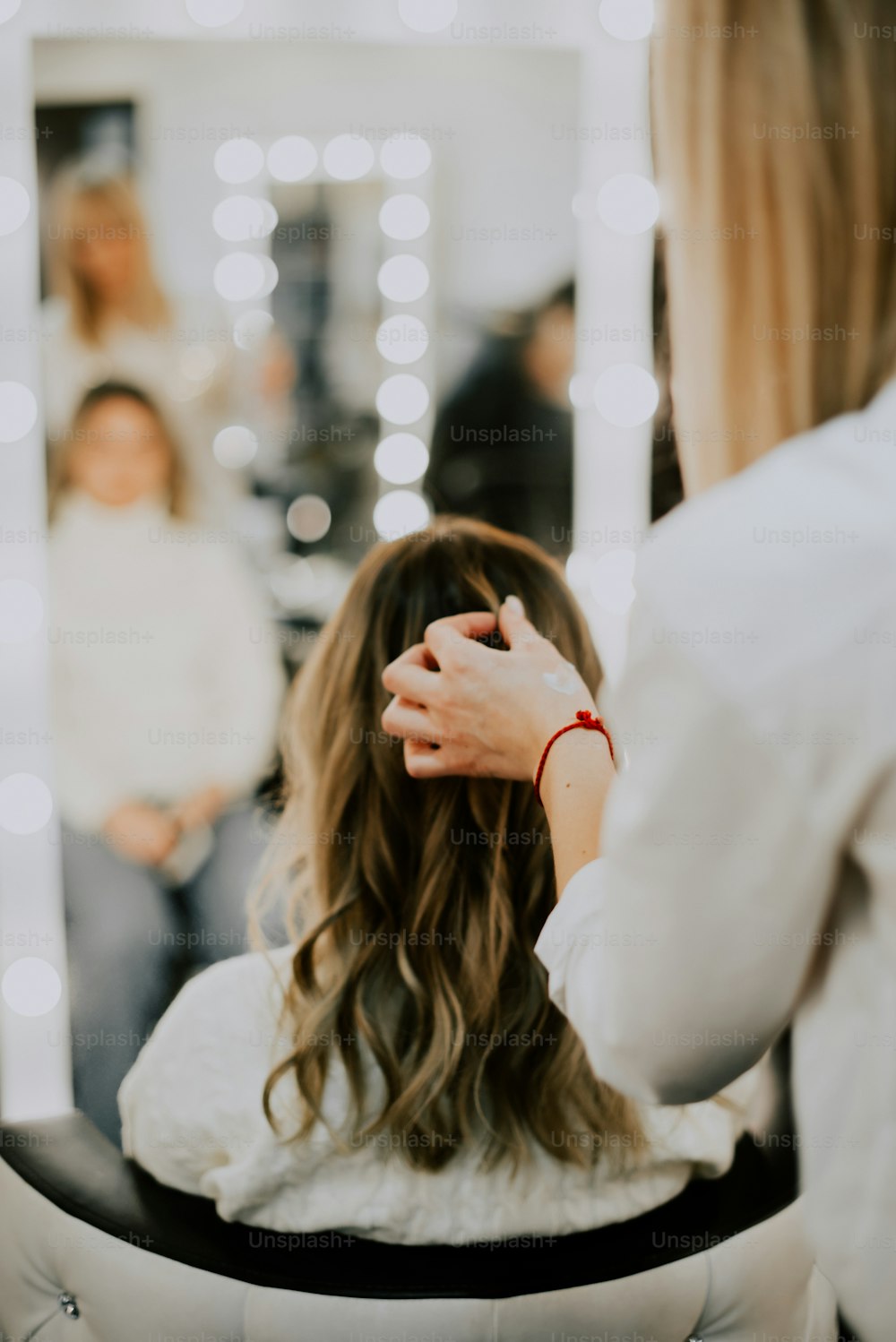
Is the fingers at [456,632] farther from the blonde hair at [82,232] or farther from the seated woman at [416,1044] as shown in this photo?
the blonde hair at [82,232]

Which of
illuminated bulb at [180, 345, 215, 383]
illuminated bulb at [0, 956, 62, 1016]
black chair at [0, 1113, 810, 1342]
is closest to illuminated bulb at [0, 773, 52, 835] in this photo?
illuminated bulb at [0, 956, 62, 1016]

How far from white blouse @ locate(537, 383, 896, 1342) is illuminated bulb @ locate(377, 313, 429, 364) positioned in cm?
58

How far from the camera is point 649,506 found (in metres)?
1.14

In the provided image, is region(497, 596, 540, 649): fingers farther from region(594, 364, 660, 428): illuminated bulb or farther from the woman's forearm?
region(594, 364, 660, 428): illuminated bulb

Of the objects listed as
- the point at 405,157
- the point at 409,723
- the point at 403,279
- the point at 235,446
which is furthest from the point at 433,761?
the point at 405,157

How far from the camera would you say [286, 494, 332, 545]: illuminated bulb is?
1.10 metres

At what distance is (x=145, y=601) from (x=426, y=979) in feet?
1.69

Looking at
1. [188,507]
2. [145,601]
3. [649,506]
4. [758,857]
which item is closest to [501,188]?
[649,506]

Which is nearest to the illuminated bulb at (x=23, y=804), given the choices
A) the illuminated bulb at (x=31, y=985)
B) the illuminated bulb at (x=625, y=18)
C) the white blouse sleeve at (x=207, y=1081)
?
the illuminated bulb at (x=31, y=985)

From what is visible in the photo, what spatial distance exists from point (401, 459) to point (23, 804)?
1.93 ft

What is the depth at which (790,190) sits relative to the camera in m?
0.64

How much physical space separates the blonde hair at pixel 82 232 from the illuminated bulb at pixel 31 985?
0.72 m

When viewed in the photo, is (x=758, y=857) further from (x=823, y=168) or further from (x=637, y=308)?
(x=637, y=308)

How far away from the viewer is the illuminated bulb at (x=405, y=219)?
107 centimetres
